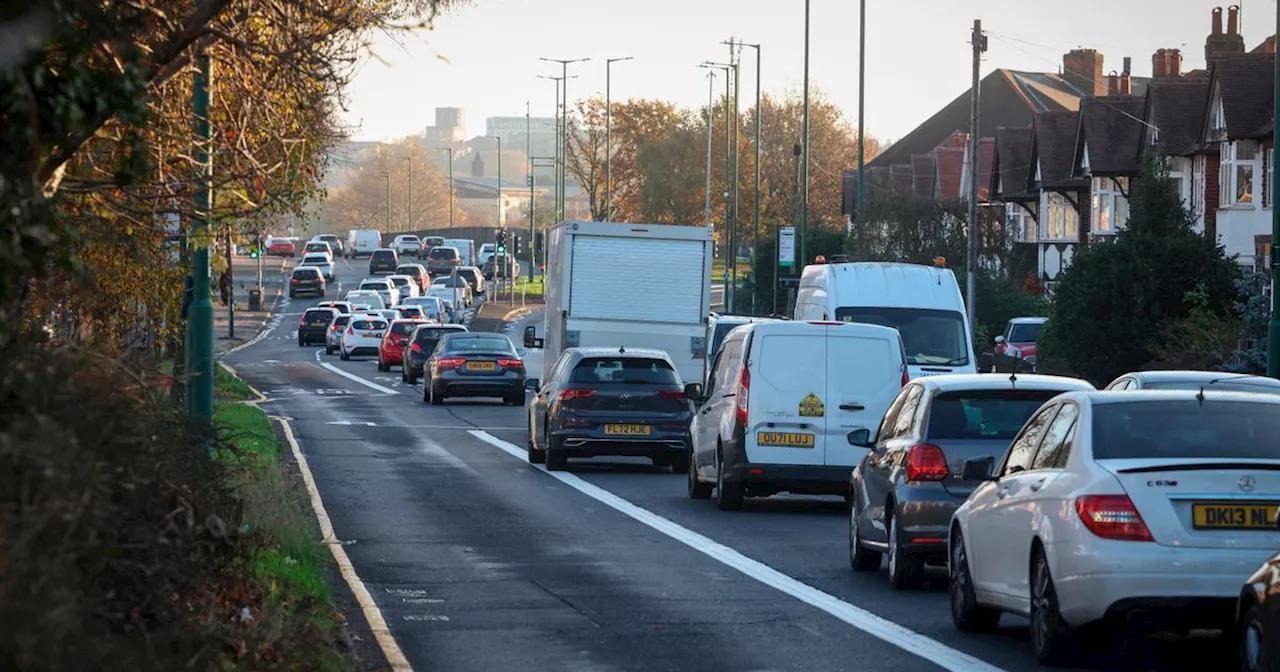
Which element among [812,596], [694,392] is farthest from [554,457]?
[812,596]

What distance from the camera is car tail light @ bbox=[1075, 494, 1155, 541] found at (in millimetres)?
10297

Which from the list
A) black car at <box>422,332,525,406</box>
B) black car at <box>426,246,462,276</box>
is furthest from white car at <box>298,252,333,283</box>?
black car at <box>422,332,525,406</box>

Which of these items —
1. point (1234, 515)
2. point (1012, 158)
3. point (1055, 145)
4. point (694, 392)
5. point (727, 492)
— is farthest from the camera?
point (1012, 158)

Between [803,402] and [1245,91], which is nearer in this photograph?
[803,402]

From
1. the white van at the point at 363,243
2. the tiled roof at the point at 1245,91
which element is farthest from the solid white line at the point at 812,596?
the white van at the point at 363,243

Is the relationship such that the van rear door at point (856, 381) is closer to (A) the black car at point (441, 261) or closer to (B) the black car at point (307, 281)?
(B) the black car at point (307, 281)

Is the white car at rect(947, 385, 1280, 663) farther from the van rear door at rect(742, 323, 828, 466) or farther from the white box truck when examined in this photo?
the white box truck

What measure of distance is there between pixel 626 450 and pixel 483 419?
1328 cm

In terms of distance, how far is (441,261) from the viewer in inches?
4737

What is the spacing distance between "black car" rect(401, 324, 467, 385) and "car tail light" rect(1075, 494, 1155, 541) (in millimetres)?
42968

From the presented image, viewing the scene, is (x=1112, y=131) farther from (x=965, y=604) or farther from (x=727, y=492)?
(x=965, y=604)

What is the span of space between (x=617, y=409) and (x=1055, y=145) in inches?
2071

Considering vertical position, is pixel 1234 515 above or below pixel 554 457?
above

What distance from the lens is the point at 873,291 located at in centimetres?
2889
